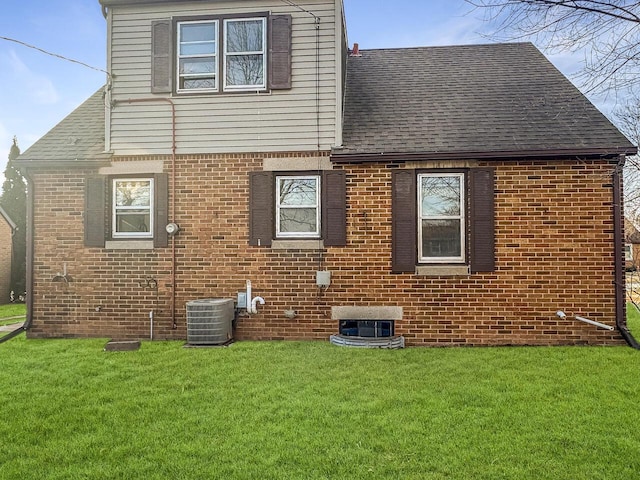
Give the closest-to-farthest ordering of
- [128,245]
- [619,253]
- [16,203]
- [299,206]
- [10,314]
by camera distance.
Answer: [619,253] → [299,206] → [128,245] → [10,314] → [16,203]

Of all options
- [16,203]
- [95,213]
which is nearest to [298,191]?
[95,213]

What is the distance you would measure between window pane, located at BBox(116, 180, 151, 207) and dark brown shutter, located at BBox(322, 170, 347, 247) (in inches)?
140

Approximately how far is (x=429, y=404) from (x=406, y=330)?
3.03m

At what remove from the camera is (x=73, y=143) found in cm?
848

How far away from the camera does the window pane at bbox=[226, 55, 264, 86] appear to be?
803cm

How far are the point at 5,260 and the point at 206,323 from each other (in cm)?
2150

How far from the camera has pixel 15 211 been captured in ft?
81.7

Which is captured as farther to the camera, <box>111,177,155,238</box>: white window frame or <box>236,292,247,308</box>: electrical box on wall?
<box>111,177,155,238</box>: white window frame

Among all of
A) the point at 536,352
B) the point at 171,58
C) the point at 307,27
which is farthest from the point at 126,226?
the point at 536,352

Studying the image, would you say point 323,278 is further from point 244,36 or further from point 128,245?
point 244,36

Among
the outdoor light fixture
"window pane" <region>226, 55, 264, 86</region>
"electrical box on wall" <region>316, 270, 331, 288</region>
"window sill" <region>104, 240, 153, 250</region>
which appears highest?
"window pane" <region>226, 55, 264, 86</region>

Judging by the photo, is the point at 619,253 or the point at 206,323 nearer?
the point at 206,323

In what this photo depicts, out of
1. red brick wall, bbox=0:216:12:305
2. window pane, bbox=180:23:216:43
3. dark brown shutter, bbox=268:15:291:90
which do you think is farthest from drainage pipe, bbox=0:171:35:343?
red brick wall, bbox=0:216:12:305

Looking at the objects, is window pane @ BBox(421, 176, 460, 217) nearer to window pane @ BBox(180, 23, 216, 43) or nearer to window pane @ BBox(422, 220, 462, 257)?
window pane @ BBox(422, 220, 462, 257)
